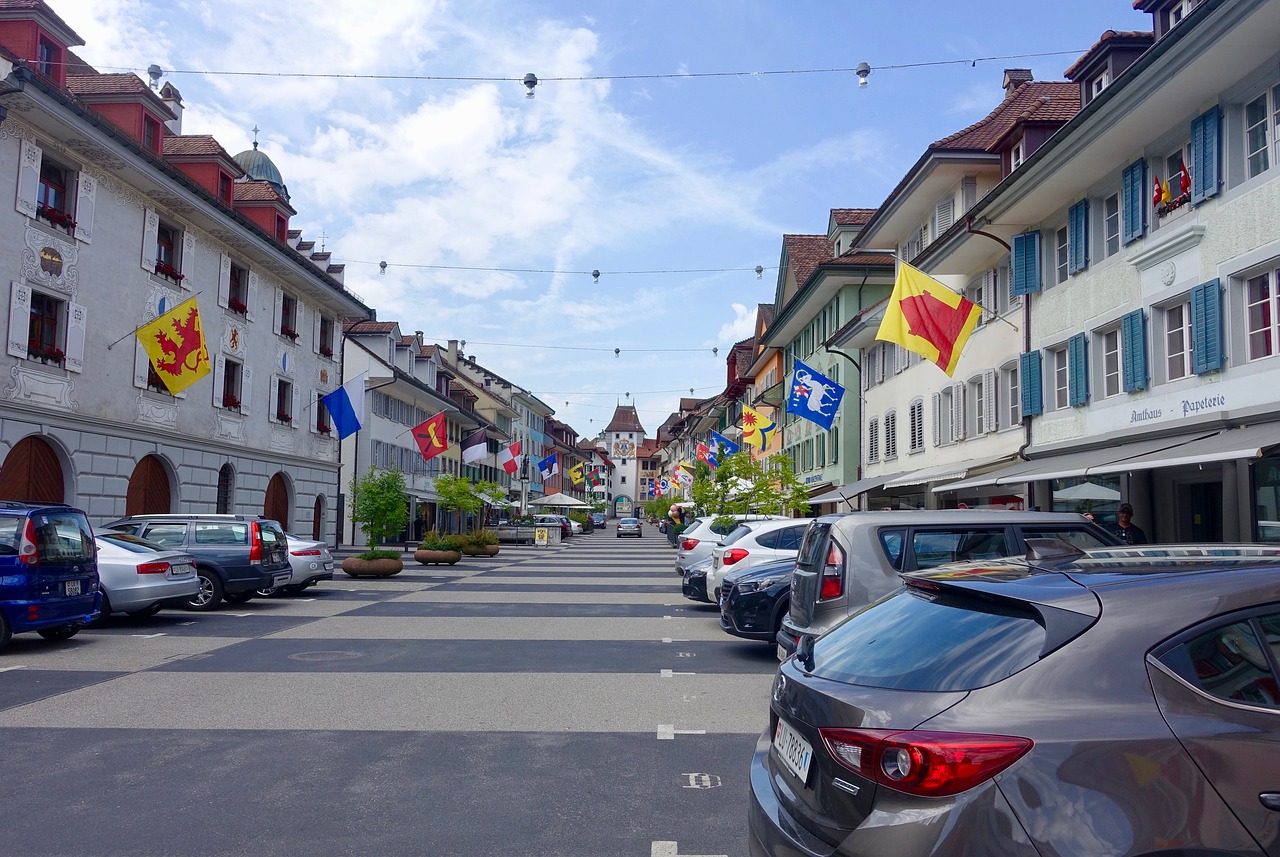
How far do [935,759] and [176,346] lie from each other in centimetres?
2138

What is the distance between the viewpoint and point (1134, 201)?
17312 mm

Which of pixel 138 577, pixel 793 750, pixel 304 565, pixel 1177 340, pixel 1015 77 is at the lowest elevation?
pixel 304 565

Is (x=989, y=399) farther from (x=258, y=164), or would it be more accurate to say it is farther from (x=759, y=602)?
(x=258, y=164)

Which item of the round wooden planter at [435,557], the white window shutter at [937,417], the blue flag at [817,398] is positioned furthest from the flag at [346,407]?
the white window shutter at [937,417]

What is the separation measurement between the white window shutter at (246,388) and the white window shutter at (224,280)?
2310mm

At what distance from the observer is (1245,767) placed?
281cm

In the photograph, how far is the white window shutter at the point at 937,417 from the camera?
92.7 feet

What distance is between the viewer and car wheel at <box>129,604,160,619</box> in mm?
15324

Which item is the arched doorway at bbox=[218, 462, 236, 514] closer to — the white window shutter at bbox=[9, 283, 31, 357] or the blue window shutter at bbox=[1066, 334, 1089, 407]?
the white window shutter at bbox=[9, 283, 31, 357]

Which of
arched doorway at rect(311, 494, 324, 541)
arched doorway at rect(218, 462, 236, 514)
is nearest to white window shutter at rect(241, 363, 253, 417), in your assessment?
arched doorway at rect(218, 462, 236, 514)

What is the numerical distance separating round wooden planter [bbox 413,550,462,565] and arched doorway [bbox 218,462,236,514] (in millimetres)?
6196

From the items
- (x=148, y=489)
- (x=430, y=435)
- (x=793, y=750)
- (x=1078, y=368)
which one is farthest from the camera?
(x=430, y=435)

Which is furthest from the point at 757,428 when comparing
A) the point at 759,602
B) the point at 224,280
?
the point at 759,602

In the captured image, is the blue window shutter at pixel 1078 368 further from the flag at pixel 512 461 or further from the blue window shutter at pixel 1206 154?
the flag at pixel 512 461
